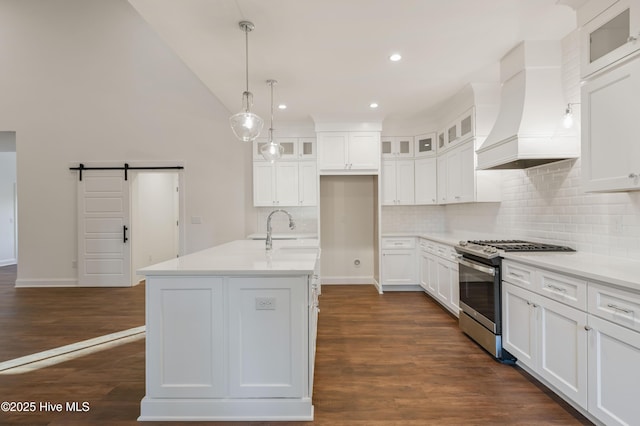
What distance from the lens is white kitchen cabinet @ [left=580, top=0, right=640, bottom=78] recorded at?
1928mm

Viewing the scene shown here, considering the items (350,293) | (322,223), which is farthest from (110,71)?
(350,293)

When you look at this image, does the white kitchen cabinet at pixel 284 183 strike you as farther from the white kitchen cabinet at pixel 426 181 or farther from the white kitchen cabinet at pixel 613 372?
the white kitchen cabinet at pixel 613 372

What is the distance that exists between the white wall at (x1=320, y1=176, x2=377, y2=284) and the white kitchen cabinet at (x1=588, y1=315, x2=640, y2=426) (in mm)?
4117

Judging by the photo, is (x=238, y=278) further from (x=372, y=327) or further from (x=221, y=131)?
(x=221, y=131)

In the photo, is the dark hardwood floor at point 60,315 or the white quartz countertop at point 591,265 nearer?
the white quartz countertop at point 591,265

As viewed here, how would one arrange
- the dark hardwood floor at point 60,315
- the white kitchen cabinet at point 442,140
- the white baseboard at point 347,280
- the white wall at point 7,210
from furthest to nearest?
the white wall at point 7,210 → the white baseboard at point 347,280 → the white kitchen cabinet at point 442,140 → the dark hardwood floor at point 60,315

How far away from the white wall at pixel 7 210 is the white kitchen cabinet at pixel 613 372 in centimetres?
1136

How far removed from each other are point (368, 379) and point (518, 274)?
4.67 ft

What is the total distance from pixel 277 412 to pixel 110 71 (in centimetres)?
648

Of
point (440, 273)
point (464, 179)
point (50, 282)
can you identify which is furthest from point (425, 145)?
point (50, 282)

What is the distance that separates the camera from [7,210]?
8453 mm

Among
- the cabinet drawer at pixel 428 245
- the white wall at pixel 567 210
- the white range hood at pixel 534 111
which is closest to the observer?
the white wall at pixel 567 210

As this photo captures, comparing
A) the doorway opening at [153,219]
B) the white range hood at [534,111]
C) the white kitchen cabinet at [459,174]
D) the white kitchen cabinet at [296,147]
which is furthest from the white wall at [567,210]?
the doorway opening at [153,219]

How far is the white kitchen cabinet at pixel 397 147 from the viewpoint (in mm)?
5535
